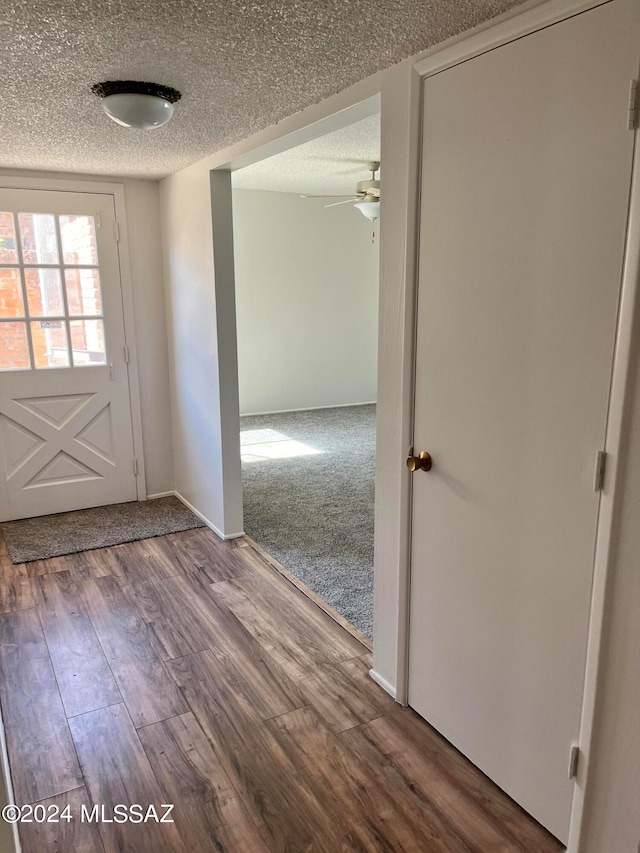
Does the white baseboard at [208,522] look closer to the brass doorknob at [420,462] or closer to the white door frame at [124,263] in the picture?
the white door frame at [124,263]

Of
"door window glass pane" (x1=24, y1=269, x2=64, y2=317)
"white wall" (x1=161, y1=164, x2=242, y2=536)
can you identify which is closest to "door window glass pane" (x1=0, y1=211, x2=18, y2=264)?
"door window glass pane" (x1=24, y1=269, x2=64, y2=317)

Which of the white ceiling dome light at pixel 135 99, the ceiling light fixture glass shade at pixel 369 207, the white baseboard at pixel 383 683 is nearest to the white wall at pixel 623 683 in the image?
the white baseboard at pixel 383 683

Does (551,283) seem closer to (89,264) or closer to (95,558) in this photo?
(95,558)

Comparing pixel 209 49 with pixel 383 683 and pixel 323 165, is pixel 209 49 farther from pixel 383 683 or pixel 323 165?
pixel 323 165

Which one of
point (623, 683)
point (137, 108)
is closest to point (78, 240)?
point (137, 108)

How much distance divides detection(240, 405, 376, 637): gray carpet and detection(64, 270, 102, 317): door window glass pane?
172cm

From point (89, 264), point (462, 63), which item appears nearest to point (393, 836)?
point (462, 63)

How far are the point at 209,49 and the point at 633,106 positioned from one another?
3.84ft

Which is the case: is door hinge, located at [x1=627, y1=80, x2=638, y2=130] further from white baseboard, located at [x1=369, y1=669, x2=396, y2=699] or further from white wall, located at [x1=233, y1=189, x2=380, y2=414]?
white wall, located at [x1=233, y1=189, x2=380, y2=414]

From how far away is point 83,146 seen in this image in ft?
9.82

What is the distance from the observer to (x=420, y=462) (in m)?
1.95

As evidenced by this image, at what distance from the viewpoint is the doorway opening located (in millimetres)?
4516

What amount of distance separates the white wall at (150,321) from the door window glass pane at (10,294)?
681mm

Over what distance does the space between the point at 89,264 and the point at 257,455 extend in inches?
90.2
